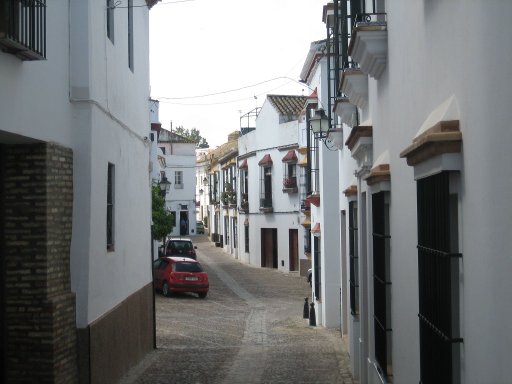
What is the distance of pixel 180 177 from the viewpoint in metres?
66.3

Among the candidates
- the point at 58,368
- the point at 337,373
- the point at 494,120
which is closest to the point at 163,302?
the point at 337,373

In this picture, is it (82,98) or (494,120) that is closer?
(494,120)

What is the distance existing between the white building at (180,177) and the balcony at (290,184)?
29.4m

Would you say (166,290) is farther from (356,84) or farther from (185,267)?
(356,84)

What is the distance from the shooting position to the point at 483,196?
368 cm

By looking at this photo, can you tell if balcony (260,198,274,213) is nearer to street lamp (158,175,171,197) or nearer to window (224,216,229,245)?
street lamp (158,175,171,197)

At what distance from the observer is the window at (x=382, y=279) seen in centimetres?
773

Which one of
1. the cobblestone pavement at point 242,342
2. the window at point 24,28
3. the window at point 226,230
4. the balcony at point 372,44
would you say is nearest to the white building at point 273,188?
the cobblestone pavement at point 242,342

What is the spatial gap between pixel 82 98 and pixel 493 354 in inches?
278

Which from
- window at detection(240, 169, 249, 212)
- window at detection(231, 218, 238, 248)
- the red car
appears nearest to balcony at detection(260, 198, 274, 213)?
window at detection(240, 169, 249, 212)

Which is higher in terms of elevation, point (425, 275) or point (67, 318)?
point (425, 275)

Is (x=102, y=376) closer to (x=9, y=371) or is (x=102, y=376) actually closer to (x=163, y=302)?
(x=9, y=371)

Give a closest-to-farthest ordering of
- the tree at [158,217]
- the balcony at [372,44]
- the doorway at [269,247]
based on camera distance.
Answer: the balcony at [372,44]
the tree at [158,217]
the doorway at [269,247]

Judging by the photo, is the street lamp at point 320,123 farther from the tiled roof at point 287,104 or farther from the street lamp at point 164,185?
the tiled roof at point 287,104
